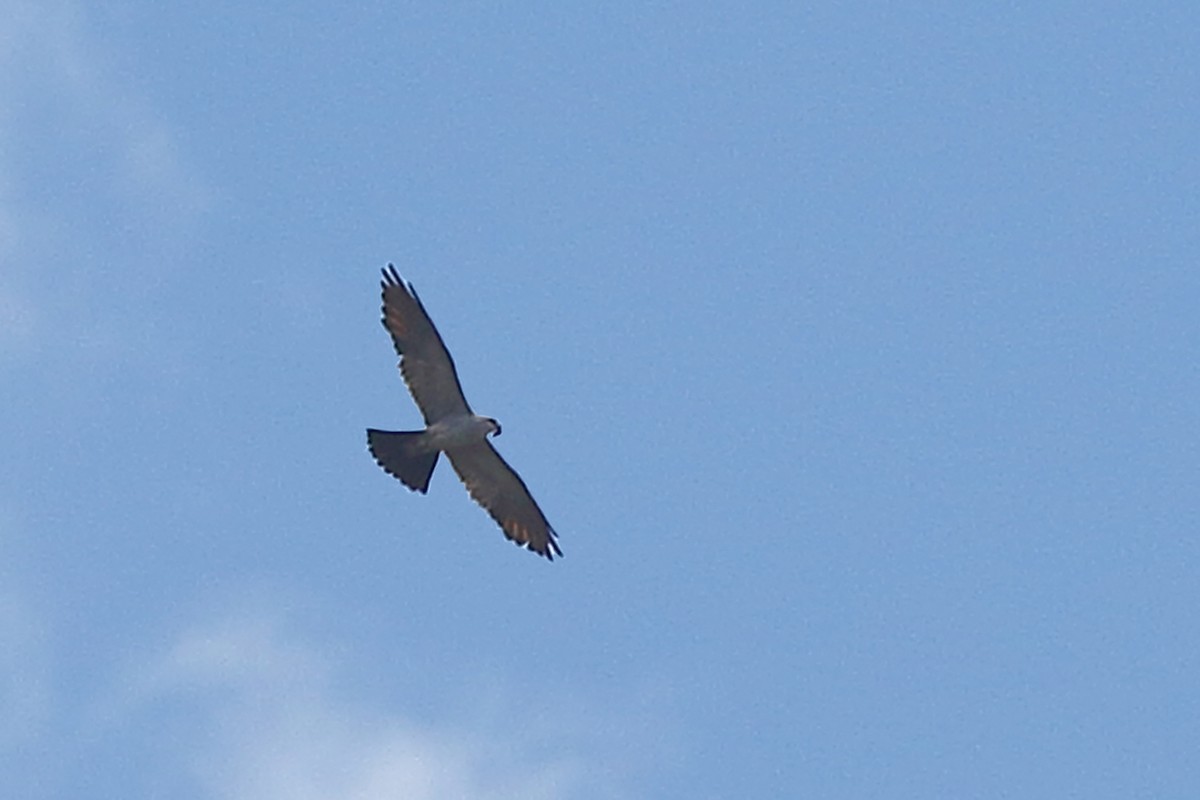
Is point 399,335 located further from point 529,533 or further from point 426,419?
point 529,533

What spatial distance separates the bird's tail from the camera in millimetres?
32938

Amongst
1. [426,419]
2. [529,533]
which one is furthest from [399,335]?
[529,533]

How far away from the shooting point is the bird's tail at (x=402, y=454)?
32938 millimetres

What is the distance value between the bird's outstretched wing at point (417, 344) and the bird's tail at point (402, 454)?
2.03ft

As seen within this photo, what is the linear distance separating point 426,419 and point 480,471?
1.21 m

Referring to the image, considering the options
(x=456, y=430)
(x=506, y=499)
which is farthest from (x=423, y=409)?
Result: (x=506, y=499)

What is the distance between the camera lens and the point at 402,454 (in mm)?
33000

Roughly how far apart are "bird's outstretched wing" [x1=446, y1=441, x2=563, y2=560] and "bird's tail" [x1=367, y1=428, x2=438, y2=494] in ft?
2.26

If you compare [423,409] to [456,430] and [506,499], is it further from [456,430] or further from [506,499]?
[506,499]

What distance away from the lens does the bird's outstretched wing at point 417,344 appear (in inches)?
1286

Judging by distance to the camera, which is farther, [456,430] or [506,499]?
[506,499]

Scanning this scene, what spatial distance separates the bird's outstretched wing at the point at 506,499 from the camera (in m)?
33.7

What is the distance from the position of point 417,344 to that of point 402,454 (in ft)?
4.62

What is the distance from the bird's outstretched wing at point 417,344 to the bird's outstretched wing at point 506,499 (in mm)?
1168
